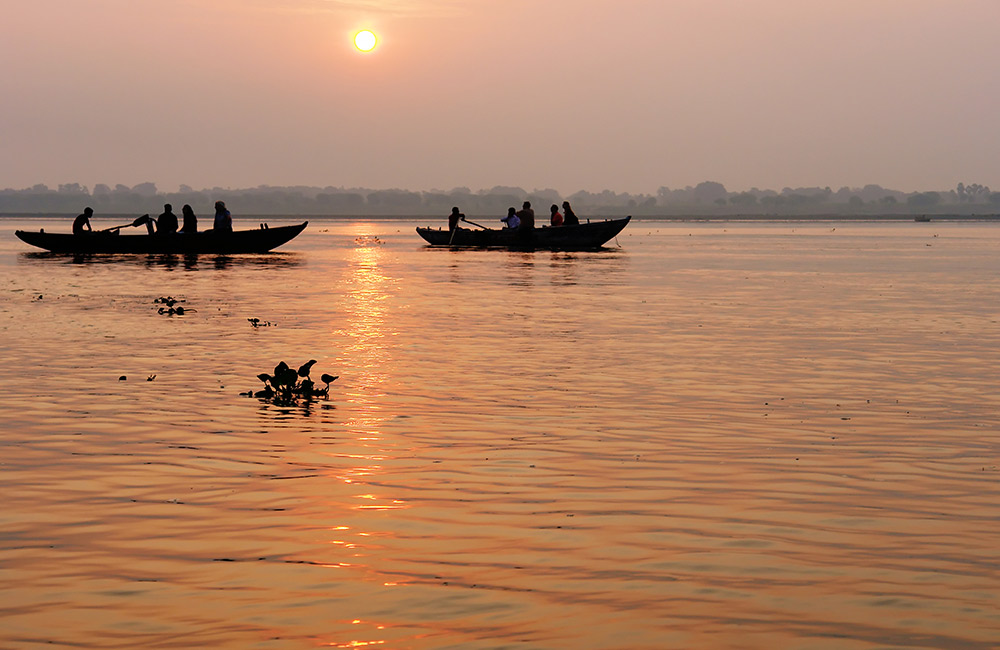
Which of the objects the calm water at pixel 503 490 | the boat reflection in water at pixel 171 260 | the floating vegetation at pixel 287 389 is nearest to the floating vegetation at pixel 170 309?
the calm water at pixel 503 490

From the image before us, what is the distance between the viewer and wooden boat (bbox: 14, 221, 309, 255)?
56.9 m

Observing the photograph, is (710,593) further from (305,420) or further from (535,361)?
(535,361)

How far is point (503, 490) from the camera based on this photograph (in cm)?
1016

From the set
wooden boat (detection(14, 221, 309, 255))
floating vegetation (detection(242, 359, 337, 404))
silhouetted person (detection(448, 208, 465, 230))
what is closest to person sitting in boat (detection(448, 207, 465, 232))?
silhouetted person (detection(448, 208, 465, 230))

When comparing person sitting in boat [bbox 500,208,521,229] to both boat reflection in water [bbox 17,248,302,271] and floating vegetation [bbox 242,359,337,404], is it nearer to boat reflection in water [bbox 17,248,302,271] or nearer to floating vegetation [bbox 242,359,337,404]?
boat reflection in water [bbox 17,248,302,271]

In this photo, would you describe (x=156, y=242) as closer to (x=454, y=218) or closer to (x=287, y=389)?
(x=454, y=218)

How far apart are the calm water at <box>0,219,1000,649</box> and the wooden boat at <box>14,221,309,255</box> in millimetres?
33216

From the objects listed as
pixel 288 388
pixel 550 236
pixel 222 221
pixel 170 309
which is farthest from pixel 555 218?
pixel 288 388

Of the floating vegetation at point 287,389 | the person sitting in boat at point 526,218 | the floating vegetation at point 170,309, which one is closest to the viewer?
the floating vegetation at point 287,389

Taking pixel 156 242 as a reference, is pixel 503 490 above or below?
below

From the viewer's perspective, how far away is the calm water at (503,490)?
6.88m

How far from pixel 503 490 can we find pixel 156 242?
50215 mm

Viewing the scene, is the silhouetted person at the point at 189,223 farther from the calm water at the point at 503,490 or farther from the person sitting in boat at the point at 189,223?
the calm water at the point at 503,490

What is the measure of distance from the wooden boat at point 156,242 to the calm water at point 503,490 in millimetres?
33216
